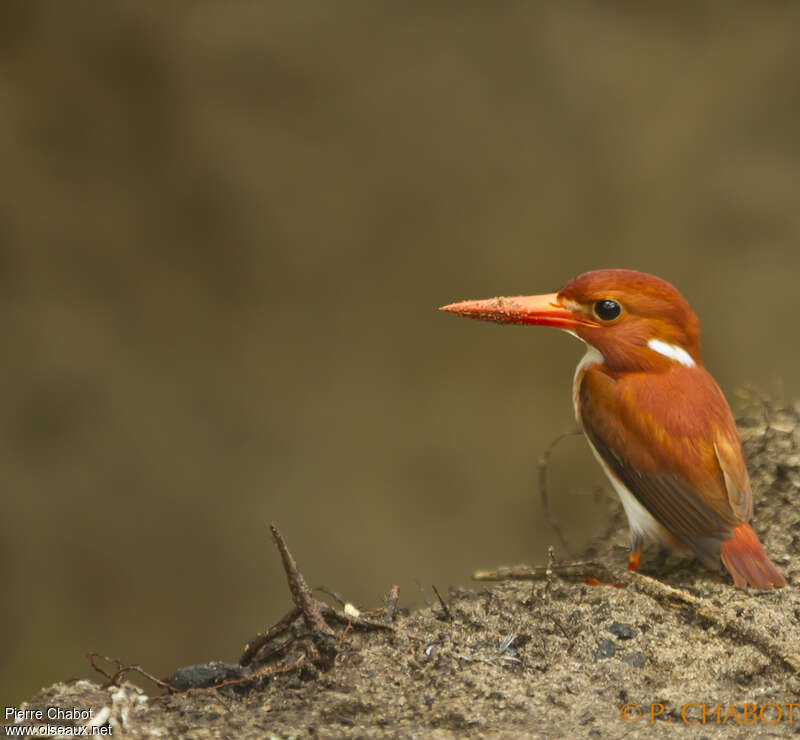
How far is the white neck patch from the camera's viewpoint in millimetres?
2908

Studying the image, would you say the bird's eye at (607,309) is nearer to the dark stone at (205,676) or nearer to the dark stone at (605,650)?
the dark stone at (605,650)

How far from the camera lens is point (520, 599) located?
2.60m

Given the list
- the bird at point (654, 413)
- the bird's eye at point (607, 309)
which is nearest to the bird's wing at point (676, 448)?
the bird at point (654, 413)

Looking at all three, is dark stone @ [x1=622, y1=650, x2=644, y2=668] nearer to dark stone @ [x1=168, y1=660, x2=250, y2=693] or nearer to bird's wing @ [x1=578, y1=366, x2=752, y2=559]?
bird's wing @ [x1=578, y1=366, x2=752, y2=559]

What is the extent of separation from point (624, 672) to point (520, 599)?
40 cm

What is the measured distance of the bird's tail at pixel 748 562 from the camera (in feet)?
8.44

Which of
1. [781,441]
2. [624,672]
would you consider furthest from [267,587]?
[624,672]

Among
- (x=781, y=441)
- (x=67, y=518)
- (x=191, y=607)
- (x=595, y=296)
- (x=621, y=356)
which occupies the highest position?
(x=595, y=296)

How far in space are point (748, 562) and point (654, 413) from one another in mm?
468

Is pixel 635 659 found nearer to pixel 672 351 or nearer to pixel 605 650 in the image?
pixel 605 650

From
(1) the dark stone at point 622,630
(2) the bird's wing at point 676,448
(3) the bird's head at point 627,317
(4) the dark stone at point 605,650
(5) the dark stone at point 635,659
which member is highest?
(3) the bird's head at point 627,317

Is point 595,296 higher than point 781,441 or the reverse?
higher

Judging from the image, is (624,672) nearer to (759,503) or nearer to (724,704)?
(724,704)

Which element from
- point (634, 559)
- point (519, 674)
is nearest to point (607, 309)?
point (634, 559)
